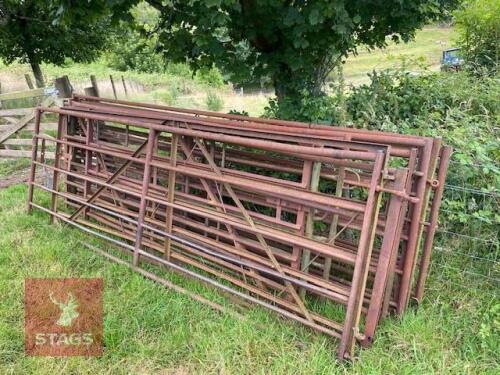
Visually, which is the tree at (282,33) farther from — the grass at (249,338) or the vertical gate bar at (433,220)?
the grass at (249,338)

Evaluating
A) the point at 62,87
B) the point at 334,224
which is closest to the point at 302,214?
the point at 334,224

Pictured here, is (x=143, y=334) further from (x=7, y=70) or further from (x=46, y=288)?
(x=7, y=70)

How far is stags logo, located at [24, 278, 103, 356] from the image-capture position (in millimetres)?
3105

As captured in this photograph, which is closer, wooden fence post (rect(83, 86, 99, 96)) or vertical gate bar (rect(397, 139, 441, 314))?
vertical gate bar (rect(397, 139, 441, 314))

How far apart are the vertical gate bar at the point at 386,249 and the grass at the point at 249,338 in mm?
189

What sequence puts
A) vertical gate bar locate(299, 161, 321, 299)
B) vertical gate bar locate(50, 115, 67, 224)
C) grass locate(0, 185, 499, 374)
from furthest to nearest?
vertical gate bar locate(50, 115, 67, 224), vertical gate bar locate(299, 161, 321, 299), grass locate(0, 185, 499, 374)

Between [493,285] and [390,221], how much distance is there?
1383 millimetres

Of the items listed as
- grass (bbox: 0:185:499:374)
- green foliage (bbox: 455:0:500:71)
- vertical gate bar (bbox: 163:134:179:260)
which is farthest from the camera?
green foliage (bbox: 455:0:500:71)

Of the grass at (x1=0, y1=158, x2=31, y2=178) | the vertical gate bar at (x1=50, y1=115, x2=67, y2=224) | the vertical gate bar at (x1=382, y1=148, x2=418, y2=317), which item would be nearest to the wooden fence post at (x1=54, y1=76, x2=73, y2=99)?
the grass at (x1=0, y1=158, x2=31, y2=178)

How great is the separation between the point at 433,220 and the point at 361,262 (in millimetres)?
908

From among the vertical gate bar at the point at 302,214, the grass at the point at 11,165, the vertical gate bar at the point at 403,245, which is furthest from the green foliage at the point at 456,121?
the grass at the point at 11,165

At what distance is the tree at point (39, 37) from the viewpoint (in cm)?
1093

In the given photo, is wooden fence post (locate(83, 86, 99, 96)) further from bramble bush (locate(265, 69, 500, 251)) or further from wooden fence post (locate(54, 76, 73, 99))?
bramble bush (locate(265, 69, 500, 251))

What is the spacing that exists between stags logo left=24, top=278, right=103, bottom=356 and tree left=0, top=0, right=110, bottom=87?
8.40 meters
